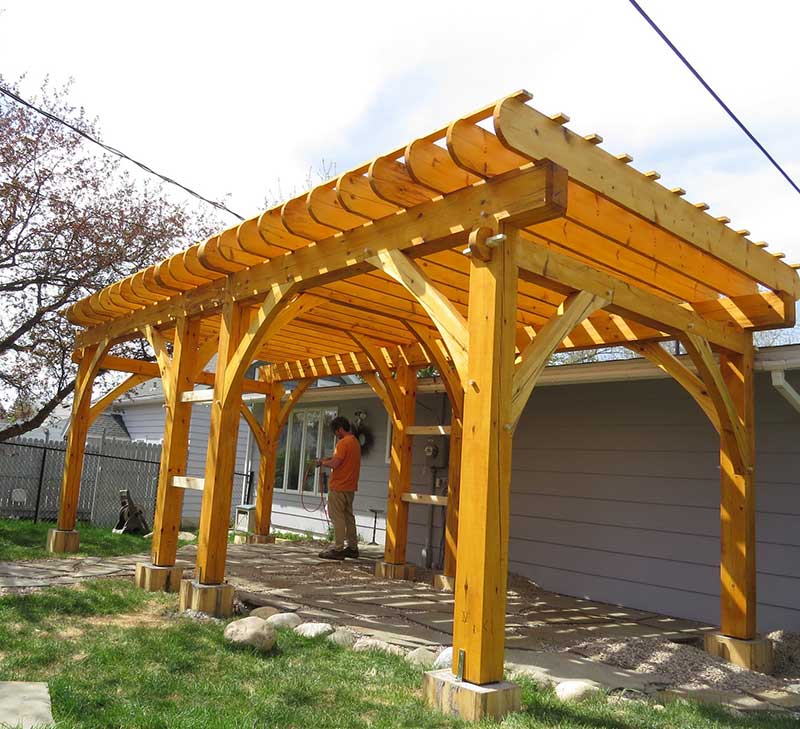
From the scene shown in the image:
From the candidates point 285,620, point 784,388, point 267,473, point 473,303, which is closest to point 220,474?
point 285,620

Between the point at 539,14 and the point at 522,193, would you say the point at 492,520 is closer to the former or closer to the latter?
the point at 522,193

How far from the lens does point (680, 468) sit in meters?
7.05

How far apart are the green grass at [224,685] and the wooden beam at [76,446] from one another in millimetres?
3575

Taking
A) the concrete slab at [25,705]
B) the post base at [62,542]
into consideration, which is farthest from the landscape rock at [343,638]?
the post base at [62,542]

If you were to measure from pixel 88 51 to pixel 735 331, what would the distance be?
23.0ft

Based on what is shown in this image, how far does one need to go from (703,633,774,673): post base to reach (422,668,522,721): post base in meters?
2.53

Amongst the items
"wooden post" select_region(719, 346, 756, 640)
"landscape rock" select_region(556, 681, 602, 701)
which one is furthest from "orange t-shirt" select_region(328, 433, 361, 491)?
"landscape rock" select_region(556, 681, 602, 701)

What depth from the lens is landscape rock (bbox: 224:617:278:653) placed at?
436 centimetres

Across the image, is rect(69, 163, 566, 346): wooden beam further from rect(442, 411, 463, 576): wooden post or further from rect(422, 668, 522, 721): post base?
rect(442, 411, 463, 576): wooden post

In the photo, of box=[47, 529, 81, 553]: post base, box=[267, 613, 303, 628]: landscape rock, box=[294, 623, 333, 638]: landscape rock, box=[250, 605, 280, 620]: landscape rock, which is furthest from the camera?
box=[47, 529, 81, 553]: post base

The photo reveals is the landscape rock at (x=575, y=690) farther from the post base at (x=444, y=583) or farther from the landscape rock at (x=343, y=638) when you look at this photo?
the post base at (x=444, y=583)

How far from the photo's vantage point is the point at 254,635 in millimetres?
4379

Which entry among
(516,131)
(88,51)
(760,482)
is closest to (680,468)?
(760,482)

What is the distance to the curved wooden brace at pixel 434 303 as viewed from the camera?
379 centimetres
